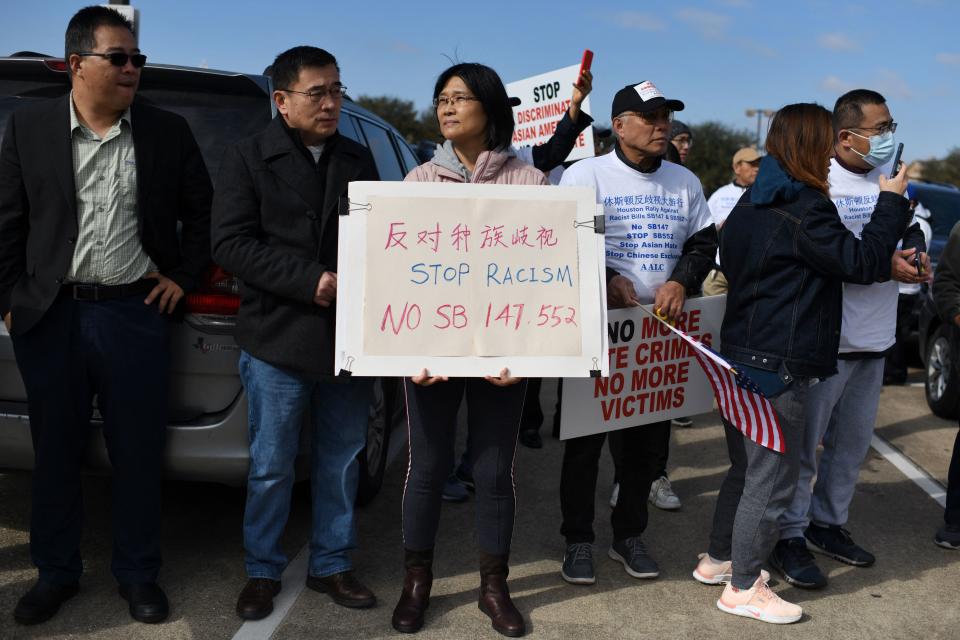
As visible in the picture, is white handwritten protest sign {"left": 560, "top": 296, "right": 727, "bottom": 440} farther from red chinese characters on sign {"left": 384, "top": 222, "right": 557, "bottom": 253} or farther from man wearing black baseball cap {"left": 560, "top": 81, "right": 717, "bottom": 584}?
red chinese characters on sign {"left": 384, "top": 222, "right": 557, "bottom": 253}

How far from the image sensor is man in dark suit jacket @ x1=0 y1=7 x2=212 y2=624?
3.48 metres

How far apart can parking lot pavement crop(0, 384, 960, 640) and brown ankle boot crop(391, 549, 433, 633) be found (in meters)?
0.07

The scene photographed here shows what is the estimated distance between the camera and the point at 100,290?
3541 millimetres

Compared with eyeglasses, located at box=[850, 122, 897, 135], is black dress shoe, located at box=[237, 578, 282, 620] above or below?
below

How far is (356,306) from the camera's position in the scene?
336 cm

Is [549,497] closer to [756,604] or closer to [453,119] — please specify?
[756,604]

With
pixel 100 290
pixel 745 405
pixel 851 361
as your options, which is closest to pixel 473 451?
pixel 745 405

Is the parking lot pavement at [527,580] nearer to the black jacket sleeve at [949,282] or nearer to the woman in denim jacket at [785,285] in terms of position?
the woman in denim jacket at [785,285]

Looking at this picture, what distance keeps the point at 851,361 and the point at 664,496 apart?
4.36ft

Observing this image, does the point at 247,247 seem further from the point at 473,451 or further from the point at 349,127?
the point at 349,127

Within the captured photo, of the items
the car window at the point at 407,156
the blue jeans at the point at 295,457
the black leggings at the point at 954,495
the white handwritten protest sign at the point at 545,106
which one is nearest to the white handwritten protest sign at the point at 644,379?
the blue jeans at the point at 295,457

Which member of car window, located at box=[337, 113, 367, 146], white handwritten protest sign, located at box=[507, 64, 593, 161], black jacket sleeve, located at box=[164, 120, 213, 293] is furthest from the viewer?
white handwritten protest sign, located at box=[507, 64, 593, 161]

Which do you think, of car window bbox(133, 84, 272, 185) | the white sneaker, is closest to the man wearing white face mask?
the white sneaker

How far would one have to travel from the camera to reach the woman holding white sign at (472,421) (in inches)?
139
